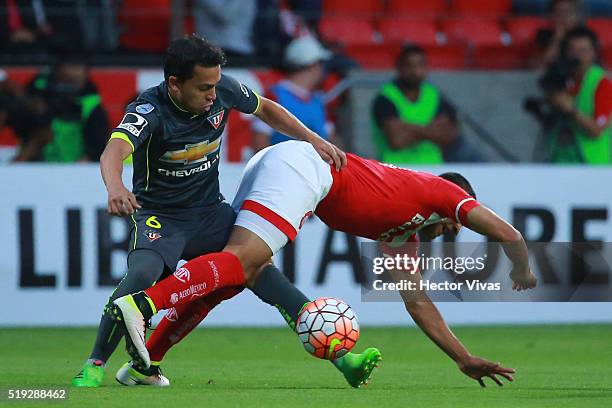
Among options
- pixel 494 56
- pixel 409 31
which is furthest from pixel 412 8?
pixel 494 56

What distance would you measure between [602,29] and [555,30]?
56.6 inches

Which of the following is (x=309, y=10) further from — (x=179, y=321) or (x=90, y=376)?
(x=90, y=376)

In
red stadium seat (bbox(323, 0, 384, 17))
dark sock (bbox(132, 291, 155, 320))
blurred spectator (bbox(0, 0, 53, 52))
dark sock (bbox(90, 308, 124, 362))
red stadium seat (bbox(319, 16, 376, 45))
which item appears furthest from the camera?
red stadium seat (bbox(323, 0, 384, 17))

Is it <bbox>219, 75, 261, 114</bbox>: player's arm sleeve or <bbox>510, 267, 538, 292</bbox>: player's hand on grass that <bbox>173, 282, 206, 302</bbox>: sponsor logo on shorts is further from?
<bbox>510, 267, 538, 292</bbox>: player's hand on grass

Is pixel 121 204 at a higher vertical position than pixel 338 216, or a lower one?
higher

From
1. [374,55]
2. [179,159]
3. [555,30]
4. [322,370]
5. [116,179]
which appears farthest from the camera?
[374,55]

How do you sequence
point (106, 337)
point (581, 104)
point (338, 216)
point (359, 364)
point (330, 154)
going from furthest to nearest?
point (581, 104) → point (338, 216) → point (330, 154) → point (359, 364) → point (106, 337)

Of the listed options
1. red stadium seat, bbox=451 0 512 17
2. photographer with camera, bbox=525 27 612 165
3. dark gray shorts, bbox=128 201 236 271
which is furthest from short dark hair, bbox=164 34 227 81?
red stadium seat, bbox=451 0 512 17

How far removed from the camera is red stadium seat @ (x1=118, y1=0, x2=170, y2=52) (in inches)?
576

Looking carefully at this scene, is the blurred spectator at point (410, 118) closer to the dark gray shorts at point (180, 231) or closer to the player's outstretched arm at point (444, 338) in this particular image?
the player's outstretched arm at point (444, 338)

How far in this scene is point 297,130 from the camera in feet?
24.9

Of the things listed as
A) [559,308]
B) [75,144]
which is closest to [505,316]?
[559,308]

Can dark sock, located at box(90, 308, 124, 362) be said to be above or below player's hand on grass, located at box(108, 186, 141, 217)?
below

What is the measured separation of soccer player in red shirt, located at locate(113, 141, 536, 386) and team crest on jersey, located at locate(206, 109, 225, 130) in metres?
0.32
